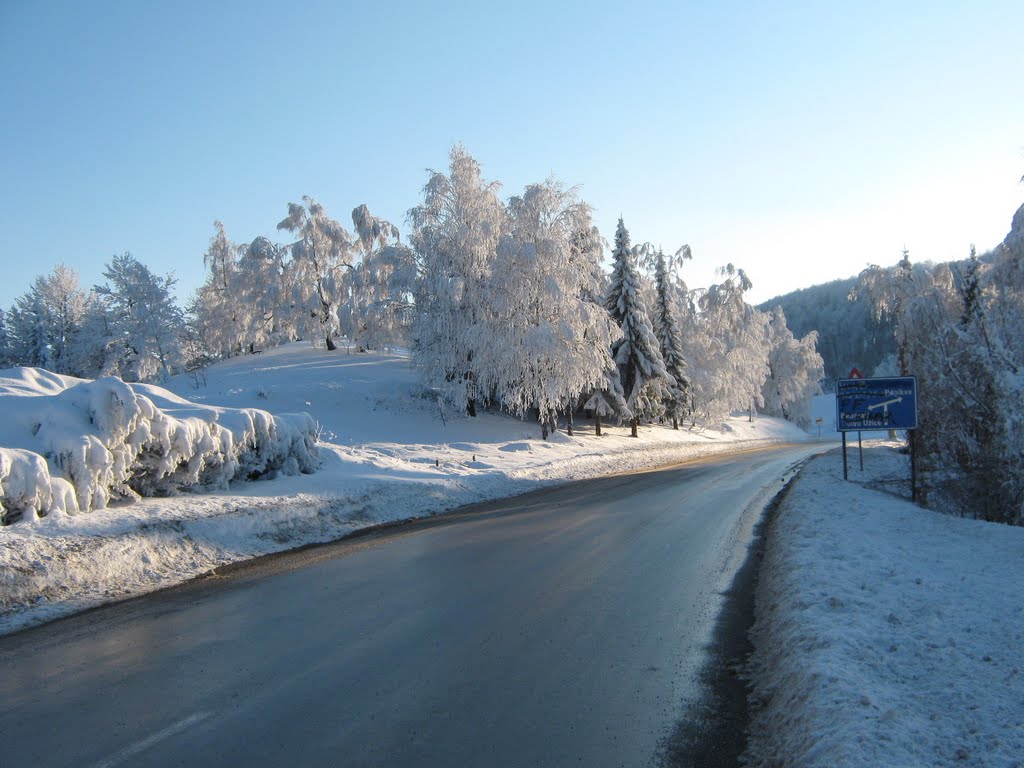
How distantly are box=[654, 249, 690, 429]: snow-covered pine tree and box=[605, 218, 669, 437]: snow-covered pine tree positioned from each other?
624cm

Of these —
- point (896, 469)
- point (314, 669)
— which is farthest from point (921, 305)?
point (314, 669)

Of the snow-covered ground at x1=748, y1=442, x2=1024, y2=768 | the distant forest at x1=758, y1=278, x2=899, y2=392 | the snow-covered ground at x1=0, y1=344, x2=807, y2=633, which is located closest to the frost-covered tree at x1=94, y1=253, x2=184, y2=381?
the snow-covered ground at x1=0, y1=344, x2=807, y2=633

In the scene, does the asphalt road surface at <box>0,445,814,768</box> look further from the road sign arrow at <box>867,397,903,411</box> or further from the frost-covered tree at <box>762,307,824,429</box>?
the frost-covered tree at <box>762,307,824,429</box>

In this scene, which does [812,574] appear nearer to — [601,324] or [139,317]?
[601,324]

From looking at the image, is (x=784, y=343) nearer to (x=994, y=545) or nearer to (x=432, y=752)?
(x=994, y=545)

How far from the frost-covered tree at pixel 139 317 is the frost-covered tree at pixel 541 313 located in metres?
24.5

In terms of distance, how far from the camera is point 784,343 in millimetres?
67938

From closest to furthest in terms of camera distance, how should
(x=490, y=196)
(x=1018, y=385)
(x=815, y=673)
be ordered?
(x=815, y=673) < (x=1018, y=385) < (x=490, y=196)

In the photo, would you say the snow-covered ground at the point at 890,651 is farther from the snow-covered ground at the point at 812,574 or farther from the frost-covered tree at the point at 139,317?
the frost-covered tree at the point at 139,317

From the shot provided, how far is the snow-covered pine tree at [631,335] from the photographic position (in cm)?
3859

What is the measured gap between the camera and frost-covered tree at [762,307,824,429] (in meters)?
67.9

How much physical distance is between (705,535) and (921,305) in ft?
51.5

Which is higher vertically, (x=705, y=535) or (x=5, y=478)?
(x=5, y=478)

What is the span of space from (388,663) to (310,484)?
31.7ft
